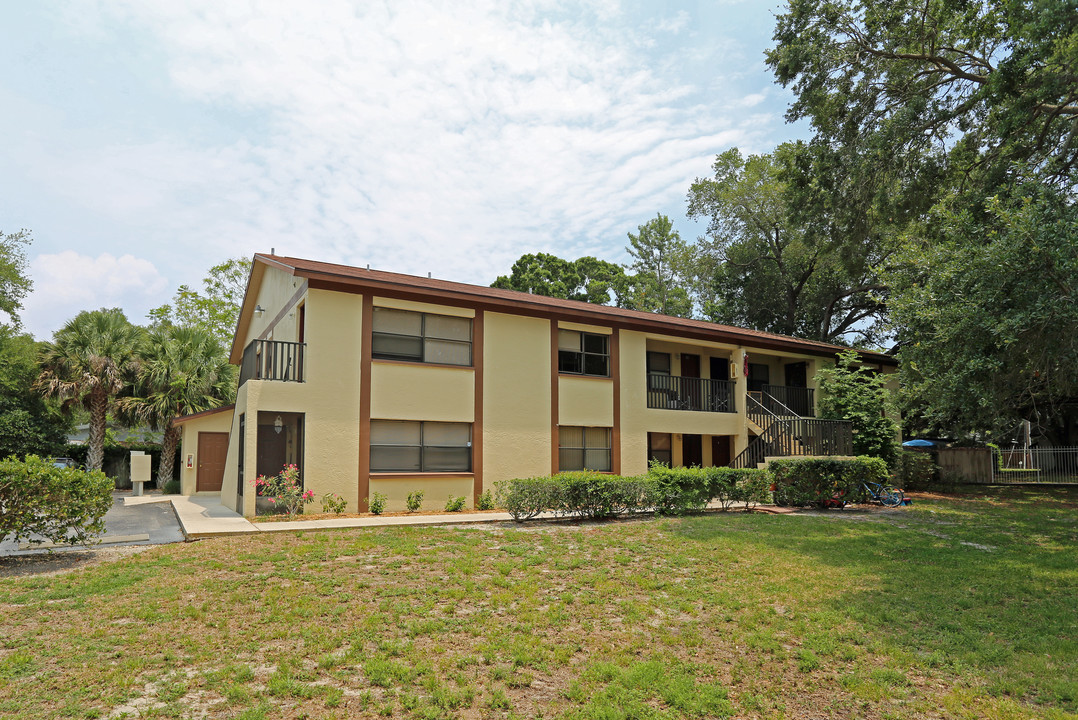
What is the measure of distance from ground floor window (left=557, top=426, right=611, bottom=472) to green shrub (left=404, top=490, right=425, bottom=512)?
4.28m

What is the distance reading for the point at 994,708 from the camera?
15.9ft

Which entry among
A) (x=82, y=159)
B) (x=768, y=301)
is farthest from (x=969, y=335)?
(x=768, y=301)

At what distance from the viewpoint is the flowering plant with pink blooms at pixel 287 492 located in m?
13.8

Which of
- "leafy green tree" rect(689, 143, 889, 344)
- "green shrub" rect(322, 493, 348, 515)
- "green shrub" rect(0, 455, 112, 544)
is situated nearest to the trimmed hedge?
"green shrub" rect(322, 493, 348, 515)

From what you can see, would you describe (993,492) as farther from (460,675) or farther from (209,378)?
(209,378)

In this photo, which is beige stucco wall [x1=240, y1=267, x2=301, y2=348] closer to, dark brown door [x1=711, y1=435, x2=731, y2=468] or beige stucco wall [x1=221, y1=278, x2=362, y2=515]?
beige stucco wall [x1=221, y1=278, x2=362, y2=515]

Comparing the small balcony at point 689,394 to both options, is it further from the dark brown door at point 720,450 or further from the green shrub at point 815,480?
the green shrub at point 815,480

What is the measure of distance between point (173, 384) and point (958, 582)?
24.9 m

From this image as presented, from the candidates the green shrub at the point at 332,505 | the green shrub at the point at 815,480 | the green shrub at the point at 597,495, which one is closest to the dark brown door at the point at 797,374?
the green shrub at the point at 815,480

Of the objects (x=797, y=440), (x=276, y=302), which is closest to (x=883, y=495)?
(x=797, y=440)

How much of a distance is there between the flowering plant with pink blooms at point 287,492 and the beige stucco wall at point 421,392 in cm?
216

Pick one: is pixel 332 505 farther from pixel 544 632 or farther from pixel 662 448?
pixel 662 448

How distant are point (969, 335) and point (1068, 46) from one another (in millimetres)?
6206

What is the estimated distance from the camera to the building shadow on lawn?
5.73m
